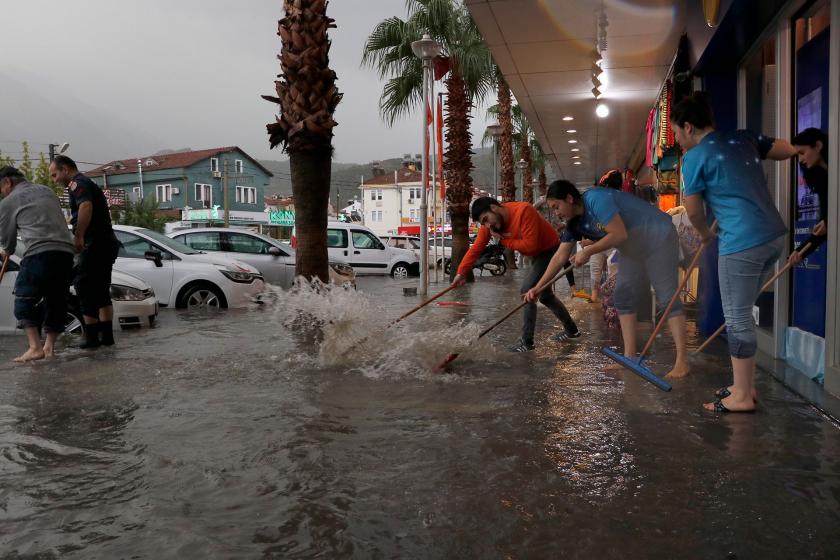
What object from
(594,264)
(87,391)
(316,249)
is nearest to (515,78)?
(594,264)

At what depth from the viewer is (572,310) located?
10836 mm

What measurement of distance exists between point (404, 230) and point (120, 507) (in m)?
72.6

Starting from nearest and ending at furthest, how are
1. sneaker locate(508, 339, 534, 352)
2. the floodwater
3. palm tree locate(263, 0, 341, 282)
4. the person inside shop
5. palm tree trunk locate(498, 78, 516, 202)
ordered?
the floodwater, the person inside shop, sneaker locate(508, 339, 534, 352), palm tree locate(263, 0, 341, 282), palm tree trunk locate(498, 78, 516, 202)

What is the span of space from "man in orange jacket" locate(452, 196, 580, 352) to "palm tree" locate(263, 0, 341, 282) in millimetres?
3483

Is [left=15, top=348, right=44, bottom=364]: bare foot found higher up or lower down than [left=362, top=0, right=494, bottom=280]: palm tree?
lower down

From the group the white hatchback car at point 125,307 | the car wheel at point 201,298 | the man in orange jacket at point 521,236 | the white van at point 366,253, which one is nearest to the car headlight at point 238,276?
the car wheel at point 201,298

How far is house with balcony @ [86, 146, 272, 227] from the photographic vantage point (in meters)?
73.4

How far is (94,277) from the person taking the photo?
7.22 meters

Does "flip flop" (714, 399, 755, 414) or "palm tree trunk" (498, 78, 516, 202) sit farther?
"palm tree trunk" (498, 78, 516, 202)

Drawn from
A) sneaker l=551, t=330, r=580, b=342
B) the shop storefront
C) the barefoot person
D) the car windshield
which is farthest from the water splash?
the car windshield

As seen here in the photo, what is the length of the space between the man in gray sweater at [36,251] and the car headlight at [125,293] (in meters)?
2.14

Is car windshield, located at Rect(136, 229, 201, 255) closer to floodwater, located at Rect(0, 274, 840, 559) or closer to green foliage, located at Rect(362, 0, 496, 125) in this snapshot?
floodwater, located at Rect(0, 274, 840, 559)

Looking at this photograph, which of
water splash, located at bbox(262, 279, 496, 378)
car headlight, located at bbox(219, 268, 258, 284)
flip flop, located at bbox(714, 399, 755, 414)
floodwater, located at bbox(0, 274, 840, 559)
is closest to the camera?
floodwater, located at bbox(0, 274, 840, 559)

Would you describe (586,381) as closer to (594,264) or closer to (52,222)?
(52,222)
